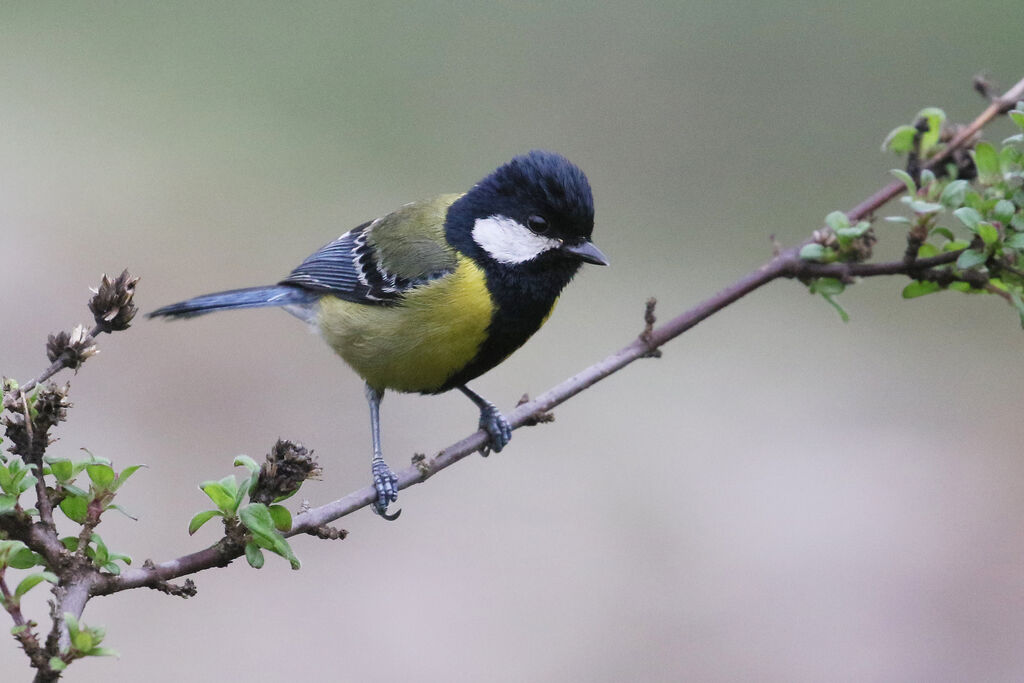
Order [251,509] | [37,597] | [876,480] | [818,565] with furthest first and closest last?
[876,480], [818,565], [37,597], [251,509]

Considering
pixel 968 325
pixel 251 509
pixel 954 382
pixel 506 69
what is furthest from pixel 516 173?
pixel 506 69

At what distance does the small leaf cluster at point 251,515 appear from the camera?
6.03ft

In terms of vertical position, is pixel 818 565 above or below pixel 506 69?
below

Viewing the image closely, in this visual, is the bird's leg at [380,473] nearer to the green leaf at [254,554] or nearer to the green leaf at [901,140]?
the green leaf at [254,554]

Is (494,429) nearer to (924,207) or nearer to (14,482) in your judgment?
(924,207)

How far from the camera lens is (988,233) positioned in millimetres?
2156

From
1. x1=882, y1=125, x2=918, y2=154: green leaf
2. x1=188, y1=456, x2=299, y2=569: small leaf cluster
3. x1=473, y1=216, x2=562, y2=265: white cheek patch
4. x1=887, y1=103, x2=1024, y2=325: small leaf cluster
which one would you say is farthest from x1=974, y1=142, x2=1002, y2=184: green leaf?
x1=188, y1=456, x2=299, y2=569: small leaf cluster

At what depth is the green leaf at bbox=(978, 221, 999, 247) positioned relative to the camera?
84.4 inches

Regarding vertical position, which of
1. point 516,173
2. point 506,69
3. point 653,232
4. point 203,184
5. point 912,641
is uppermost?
point 506,69

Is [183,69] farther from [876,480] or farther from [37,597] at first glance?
[876,480]

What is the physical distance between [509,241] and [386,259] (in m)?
0.56

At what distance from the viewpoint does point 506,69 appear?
10586 millimetres

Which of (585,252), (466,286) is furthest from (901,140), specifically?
(466,286)

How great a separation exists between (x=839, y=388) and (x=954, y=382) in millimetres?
914
